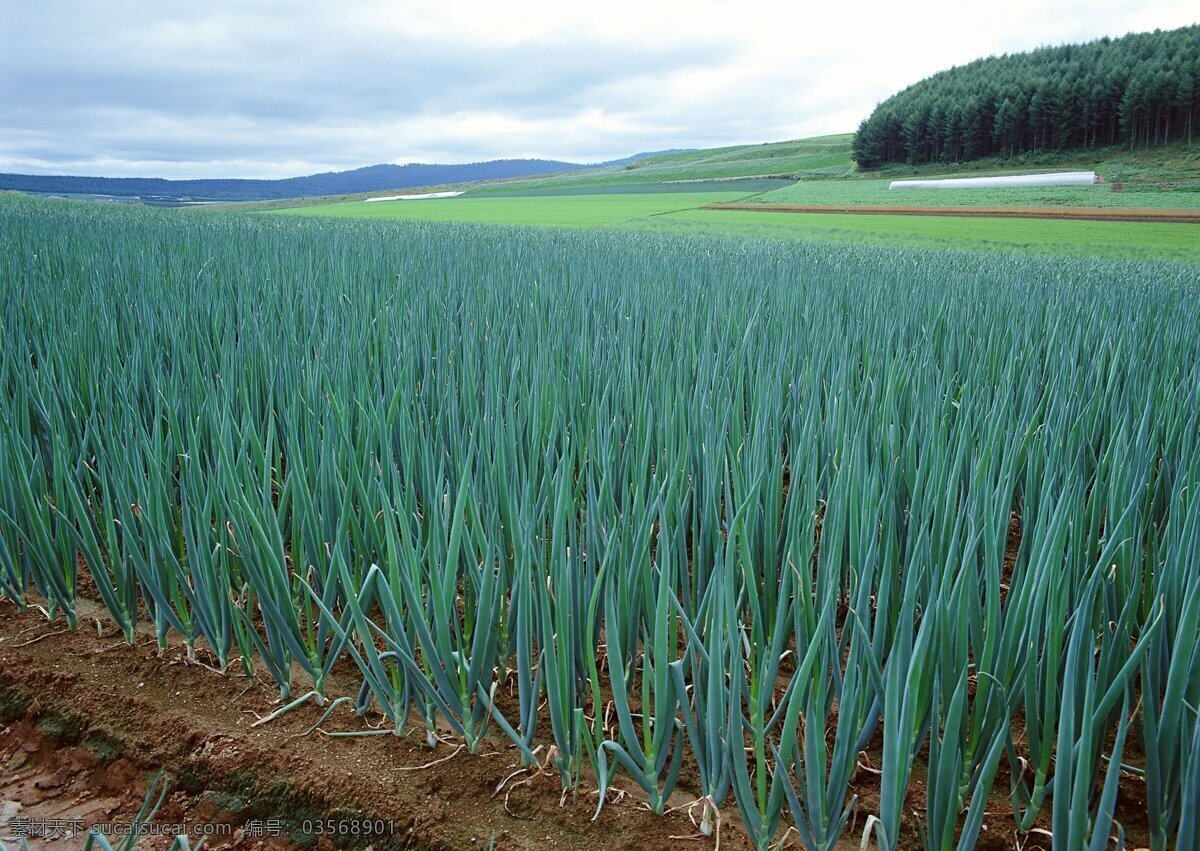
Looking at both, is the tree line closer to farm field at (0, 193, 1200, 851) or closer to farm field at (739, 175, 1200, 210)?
farm field at (739, 175, 1200, 210)

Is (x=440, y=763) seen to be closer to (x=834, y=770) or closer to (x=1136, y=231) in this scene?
(x=834, y=770)

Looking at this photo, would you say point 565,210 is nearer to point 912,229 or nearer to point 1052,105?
point 912,229

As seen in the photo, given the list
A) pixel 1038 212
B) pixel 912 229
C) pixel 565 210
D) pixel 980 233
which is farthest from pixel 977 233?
pixel 565 210

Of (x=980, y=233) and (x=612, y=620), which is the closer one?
(x=612, y=620)

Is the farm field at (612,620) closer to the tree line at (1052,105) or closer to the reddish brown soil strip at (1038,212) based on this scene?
the reddish brown soil strip at (1038,212)

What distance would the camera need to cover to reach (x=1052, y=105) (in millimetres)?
23688

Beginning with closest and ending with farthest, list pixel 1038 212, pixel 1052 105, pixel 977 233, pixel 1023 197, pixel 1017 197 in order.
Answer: pixel 977 233
pixel 1038 212
pixel 1023 197
pixel 1017 197
pixel 1052 105

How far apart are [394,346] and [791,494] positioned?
1.97 meters

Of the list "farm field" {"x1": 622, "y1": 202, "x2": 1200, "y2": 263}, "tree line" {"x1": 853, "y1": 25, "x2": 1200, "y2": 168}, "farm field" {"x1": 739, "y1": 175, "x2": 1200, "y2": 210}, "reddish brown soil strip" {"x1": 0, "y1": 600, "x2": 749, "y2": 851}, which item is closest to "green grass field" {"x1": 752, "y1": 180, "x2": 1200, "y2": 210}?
"farm field" {"x1": 739, "y1": 175, "x2": 1200, "y2": 210}

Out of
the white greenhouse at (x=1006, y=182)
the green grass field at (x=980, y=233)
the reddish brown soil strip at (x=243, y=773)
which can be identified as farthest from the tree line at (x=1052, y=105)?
the reddish brown soil strip at (x=243, y=773)

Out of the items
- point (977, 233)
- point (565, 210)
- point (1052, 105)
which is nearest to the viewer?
point (977, 233)

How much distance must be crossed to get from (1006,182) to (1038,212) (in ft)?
17.9

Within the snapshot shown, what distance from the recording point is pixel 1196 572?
44.6 inches

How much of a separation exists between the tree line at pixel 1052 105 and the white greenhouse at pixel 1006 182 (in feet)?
10.1
